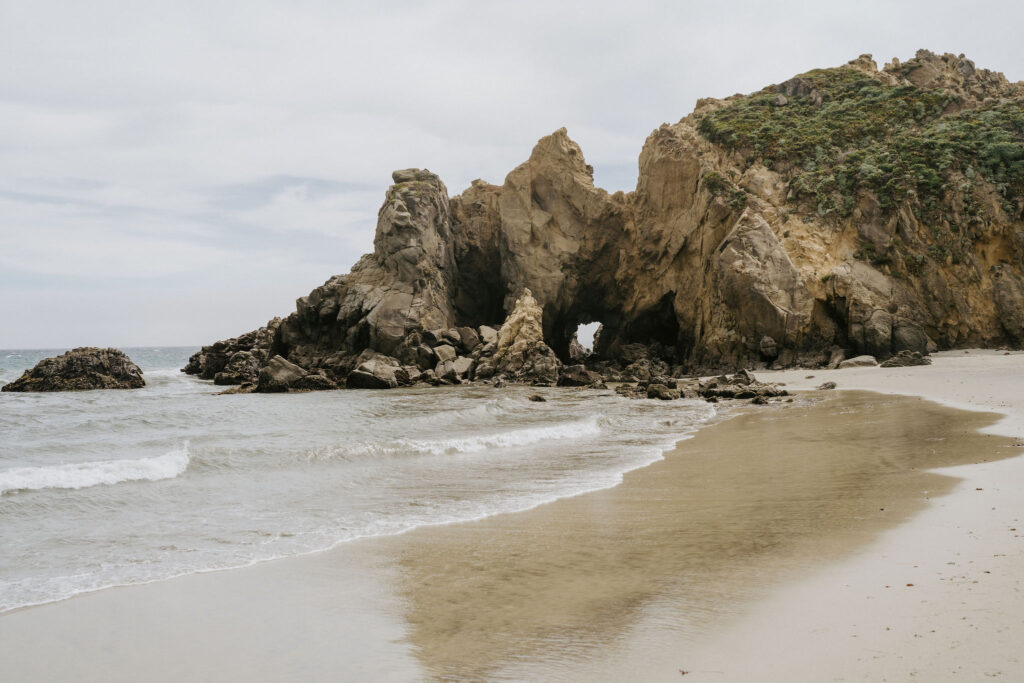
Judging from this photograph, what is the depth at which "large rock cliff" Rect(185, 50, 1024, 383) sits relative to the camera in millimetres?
34031

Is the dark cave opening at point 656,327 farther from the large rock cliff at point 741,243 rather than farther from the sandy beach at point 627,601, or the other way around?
the sandy beach at point 627,601

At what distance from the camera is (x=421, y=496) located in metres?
10.8

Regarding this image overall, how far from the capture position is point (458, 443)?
16141 millimetres

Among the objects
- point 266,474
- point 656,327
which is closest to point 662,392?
point 266,474

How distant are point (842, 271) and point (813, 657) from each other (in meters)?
33.6

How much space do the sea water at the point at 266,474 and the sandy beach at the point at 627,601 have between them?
839 millimetres

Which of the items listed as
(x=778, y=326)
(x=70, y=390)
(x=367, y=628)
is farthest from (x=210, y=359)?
(x=367, y=628)

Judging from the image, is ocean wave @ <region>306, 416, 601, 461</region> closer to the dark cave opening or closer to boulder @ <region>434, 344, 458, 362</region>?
boulder @ <region>434, 344, 458, 362</region>

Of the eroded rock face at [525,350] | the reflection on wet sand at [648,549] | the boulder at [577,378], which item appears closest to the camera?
the reflection on wet sand at [648,549]

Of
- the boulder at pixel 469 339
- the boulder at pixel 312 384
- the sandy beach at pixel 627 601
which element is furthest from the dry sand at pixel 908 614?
the boulder at pixel 469 339

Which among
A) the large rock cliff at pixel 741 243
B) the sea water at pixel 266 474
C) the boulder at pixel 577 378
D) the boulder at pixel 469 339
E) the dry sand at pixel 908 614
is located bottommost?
the sea water at pixel 266 474

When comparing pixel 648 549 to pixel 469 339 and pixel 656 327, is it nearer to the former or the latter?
pixel 469 339

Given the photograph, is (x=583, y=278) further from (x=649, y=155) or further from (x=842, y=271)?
(x=842, y=271)

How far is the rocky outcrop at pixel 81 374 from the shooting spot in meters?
39.3
